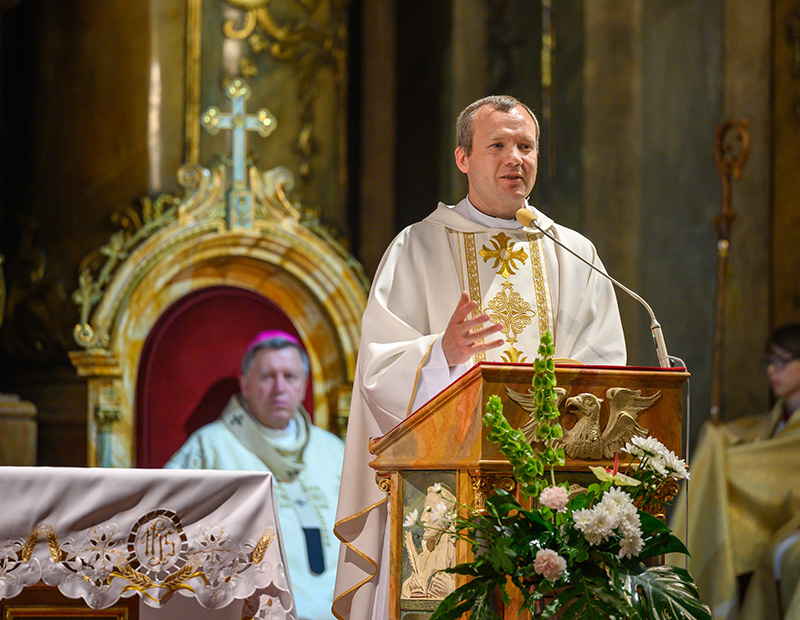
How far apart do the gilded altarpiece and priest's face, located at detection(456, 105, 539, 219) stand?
4.06 m

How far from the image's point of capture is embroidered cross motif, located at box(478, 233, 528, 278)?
3.13m

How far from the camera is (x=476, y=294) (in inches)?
122

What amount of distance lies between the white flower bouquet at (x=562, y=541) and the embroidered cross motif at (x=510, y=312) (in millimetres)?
819

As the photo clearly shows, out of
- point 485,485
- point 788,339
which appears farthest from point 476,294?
point 788,339

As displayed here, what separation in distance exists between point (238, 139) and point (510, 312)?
3448mm

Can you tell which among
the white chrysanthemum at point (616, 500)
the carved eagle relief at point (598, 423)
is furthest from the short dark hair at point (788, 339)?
the white chrysanthemum at point (616, 500)

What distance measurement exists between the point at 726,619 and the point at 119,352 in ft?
10.3

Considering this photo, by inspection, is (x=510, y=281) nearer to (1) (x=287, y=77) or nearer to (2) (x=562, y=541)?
(2) (x=562, y=541)

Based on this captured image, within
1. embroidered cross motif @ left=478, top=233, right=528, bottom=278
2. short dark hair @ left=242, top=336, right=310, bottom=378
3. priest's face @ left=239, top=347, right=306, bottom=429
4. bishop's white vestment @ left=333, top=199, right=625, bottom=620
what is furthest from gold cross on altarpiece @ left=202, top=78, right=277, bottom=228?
embroidered cross motif @ left=478, top=233, right=528, bottom=278

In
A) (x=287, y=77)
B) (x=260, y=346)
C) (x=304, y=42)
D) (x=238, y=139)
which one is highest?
(x=304, y=42)

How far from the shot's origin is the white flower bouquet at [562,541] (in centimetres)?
208

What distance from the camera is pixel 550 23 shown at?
6781mm

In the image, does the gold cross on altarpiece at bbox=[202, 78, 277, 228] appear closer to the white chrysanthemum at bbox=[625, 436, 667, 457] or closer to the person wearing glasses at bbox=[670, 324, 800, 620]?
the person wearing glasses at bbox=[670, 324, 800, 620]

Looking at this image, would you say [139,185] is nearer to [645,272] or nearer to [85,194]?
[85,194]
